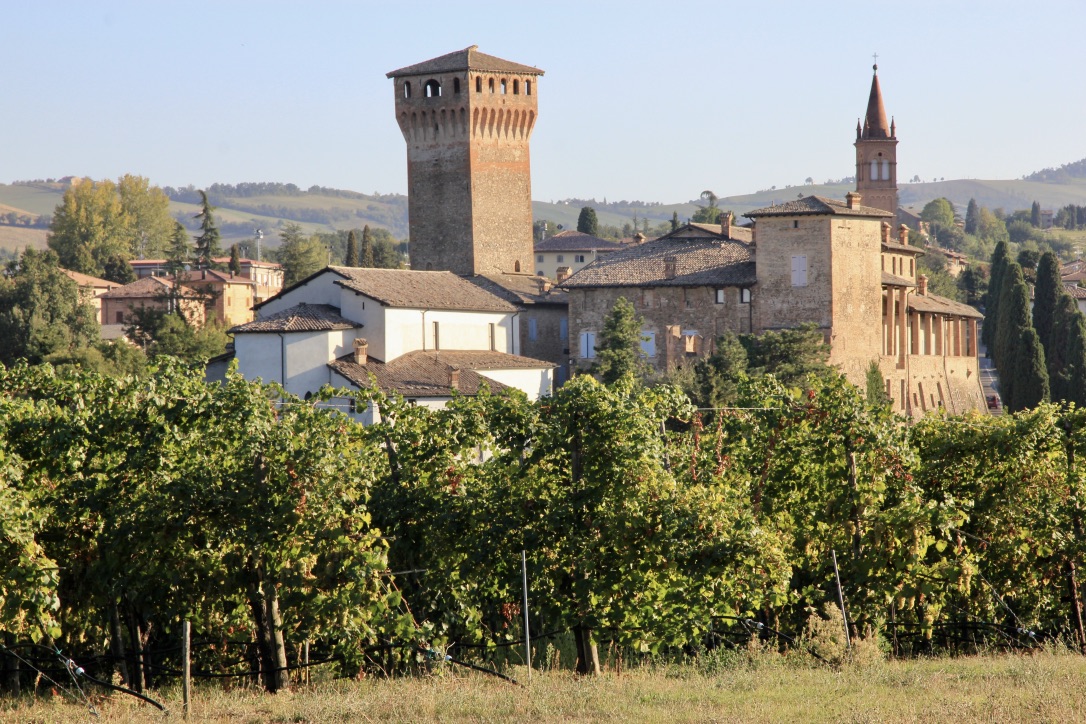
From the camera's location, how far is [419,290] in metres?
50.7

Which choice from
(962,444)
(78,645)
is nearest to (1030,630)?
(962,444)

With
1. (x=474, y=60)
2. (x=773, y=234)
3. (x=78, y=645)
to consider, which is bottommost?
(x=78, y=645)

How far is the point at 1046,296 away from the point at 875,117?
122ft

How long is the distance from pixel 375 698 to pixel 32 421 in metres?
6.03

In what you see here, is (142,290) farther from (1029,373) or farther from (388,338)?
(1029,373)

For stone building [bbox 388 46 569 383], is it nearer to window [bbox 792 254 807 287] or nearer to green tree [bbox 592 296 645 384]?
green tree [bbox 592 296 645 384]

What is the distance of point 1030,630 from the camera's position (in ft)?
62.6

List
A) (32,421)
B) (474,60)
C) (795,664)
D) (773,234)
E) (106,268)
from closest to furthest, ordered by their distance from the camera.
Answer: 1. (795,664)
2. (32,421)
3. (773,234)
4. (474,60)
5. (106,268)

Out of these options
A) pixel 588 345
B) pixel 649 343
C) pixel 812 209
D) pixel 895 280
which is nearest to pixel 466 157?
pixel 588 345

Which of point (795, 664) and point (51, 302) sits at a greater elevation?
point (51, 302)

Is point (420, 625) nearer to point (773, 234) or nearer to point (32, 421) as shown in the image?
point (32, 421)

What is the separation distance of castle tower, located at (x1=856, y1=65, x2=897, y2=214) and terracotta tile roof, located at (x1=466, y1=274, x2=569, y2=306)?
44827mm

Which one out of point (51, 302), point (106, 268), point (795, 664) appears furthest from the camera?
point (106, 268)

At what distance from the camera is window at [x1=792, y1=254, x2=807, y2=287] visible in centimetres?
5348
